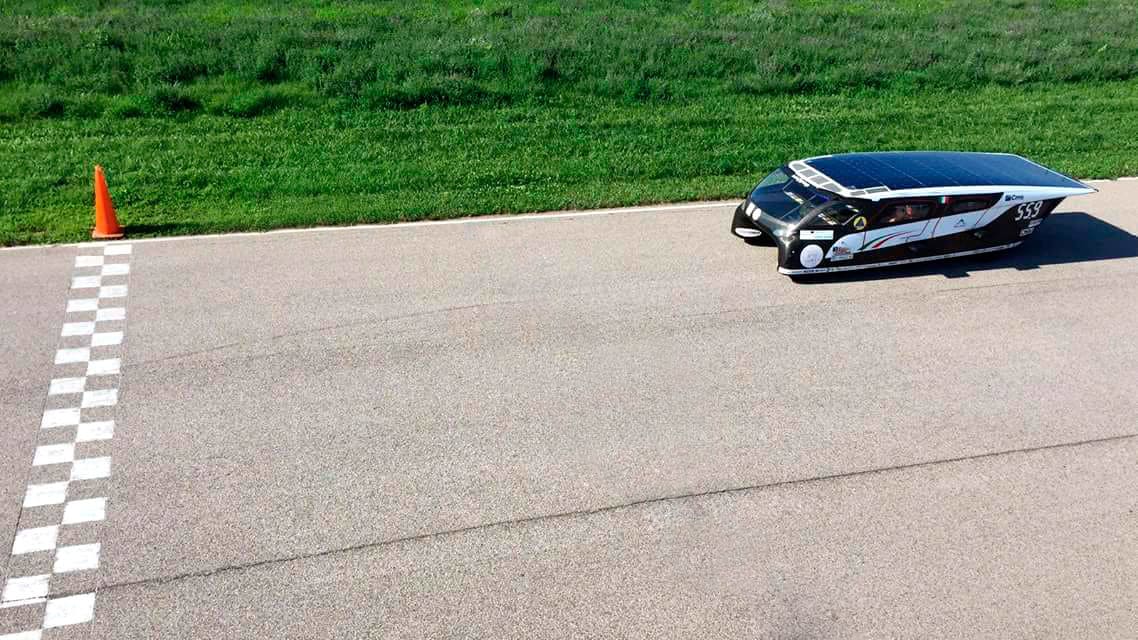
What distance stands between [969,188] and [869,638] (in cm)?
758

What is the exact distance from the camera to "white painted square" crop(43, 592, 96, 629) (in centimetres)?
773

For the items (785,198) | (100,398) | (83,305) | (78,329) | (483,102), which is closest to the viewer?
(100,398)

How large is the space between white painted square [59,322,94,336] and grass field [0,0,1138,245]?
2.87 metres

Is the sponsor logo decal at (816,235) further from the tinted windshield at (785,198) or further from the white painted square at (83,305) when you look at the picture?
the white painted square at (83,305)

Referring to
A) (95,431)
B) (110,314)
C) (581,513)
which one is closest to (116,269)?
(110,314)

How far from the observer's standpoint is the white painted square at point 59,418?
394 inches

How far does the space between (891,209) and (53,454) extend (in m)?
10.2

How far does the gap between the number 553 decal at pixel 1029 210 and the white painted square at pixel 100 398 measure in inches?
459

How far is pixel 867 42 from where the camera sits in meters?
22.8

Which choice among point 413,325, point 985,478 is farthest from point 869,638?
point 413,325

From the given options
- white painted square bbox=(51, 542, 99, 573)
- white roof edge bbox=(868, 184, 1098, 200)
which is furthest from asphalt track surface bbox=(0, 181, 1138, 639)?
white roof edge bbox=(868, 184, 1098, 200)

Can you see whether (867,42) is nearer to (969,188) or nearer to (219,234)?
(969,188)

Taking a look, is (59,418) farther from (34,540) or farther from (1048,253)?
(1048,253)

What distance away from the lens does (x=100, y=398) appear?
412 inches
